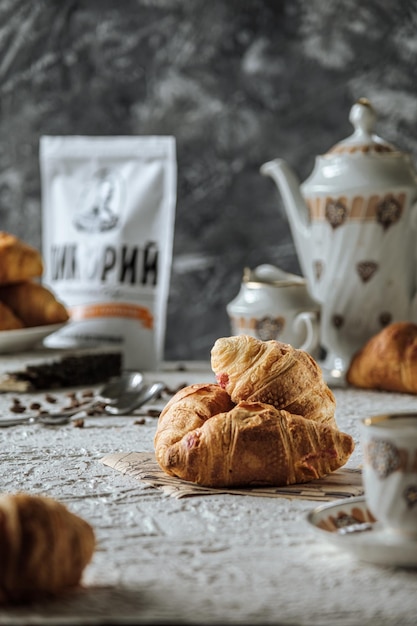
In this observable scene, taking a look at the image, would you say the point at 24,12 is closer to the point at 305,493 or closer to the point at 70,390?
the point at 70,390

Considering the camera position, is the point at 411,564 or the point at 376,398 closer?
the point at 411,564

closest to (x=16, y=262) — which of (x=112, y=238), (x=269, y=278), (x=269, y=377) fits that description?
(x=112, y=238)

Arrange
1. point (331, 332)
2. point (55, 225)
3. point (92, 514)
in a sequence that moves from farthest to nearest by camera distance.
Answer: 1. point (55, 225)
2. point (331, 332)
3. point (92, 514)

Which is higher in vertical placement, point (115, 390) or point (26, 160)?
point (26, 160)

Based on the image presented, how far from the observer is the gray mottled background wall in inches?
86.7

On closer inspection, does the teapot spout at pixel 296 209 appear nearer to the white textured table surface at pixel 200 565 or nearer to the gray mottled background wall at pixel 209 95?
the gray mottled background wall at pixel 209 95

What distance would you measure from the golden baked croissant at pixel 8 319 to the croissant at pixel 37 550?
979 millimetres

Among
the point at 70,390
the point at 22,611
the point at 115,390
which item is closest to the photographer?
the point at 22,611

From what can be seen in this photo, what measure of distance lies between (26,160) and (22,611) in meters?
1.96

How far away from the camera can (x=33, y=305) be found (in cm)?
160

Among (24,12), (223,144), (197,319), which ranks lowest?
(197,319)

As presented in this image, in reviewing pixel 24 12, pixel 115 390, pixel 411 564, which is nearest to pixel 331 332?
pixel 115 390

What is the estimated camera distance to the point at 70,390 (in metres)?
1.47

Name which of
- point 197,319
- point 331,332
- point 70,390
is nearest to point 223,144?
point 197,319
